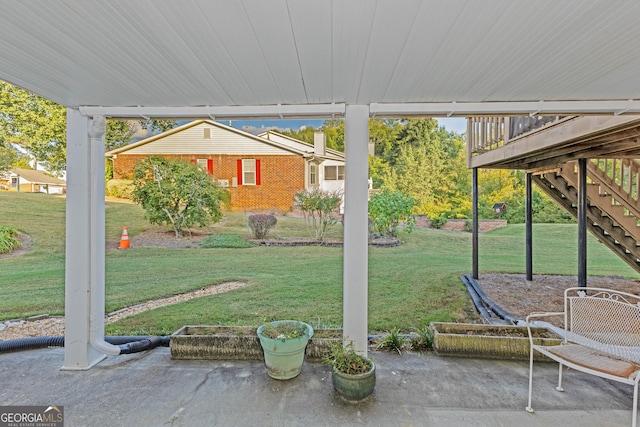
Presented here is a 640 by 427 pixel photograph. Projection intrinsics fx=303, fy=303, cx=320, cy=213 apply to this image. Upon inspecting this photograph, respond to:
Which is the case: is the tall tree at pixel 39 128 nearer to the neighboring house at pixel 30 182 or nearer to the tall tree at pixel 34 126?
the tall tree at pixel 34 126

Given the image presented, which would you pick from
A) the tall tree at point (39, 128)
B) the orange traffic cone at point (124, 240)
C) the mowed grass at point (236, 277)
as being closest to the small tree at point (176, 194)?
the mowed grass at point (236, 277)

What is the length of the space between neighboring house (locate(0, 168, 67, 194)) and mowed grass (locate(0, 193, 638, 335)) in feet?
0.39

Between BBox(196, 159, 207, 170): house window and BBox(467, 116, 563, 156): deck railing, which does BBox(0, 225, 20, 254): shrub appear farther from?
BBox(467, 116, 563, 156): deck railing

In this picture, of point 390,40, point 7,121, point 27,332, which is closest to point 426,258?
point 390,40

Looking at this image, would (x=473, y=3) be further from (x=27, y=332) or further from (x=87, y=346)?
(x=27, y=332)

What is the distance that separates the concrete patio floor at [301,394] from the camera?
6.36 feet

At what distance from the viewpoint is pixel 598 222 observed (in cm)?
475

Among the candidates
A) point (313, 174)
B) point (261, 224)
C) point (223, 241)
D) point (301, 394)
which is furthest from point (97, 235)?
point (313, 174)

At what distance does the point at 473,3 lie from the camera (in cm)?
123

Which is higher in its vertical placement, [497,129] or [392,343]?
[497,129]

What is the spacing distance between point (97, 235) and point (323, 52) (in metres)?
2.36

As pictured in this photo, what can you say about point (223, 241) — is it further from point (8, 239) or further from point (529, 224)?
point (529, 224)

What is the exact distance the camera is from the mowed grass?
3855mm

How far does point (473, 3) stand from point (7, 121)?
269 inches
